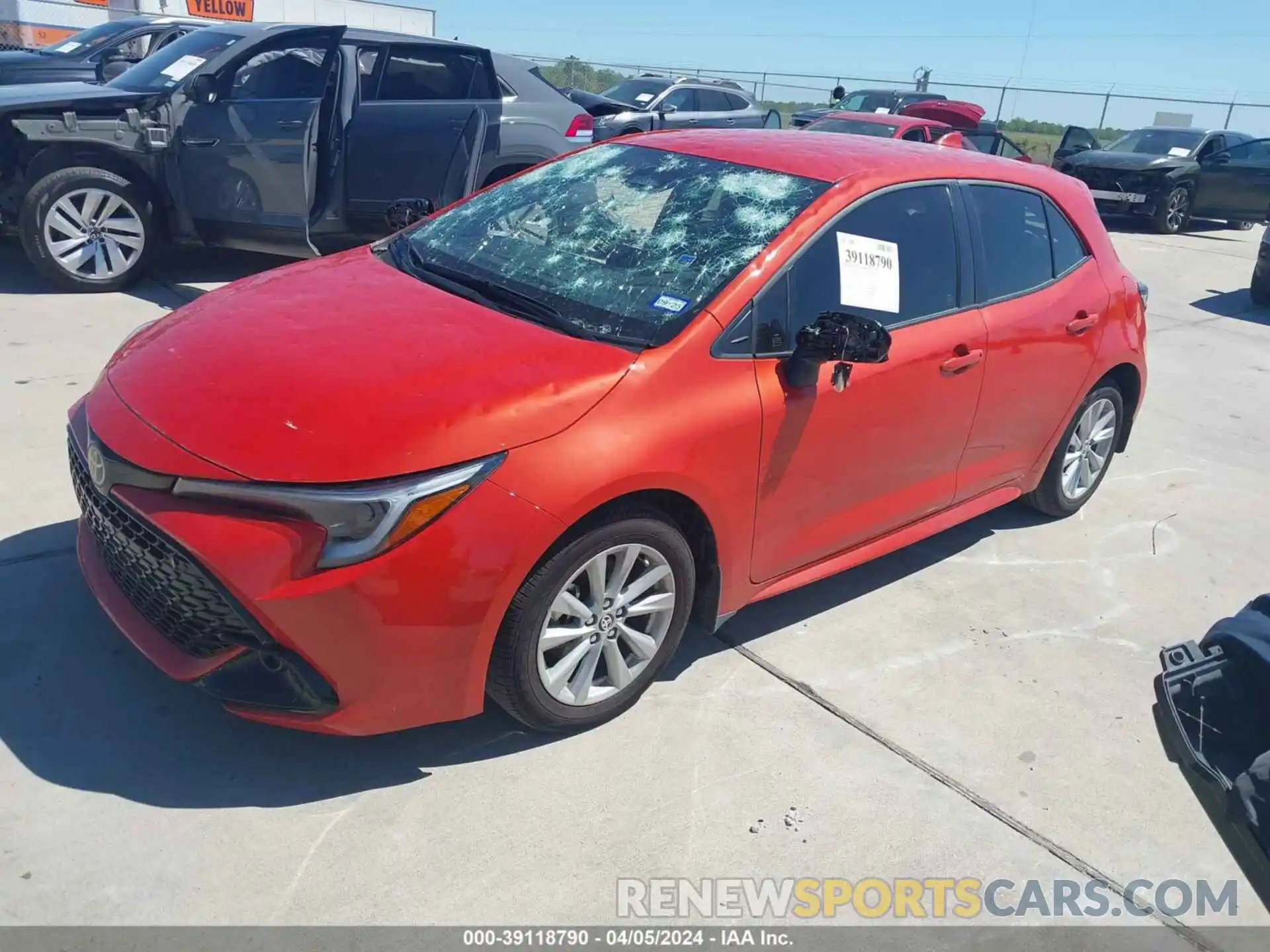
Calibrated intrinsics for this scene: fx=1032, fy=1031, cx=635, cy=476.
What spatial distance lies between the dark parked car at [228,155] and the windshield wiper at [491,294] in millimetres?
3531

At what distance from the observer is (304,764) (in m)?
2.88

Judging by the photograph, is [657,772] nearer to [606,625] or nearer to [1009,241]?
[606,625]

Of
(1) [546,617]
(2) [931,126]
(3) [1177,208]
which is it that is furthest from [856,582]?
(3) [1177,208]

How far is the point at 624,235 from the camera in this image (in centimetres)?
353

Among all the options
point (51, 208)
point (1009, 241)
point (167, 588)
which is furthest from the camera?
point (51, 208)

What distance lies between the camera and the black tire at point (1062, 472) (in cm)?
468

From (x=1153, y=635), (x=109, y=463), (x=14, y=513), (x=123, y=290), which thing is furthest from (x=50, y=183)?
(x=1153, y=635)

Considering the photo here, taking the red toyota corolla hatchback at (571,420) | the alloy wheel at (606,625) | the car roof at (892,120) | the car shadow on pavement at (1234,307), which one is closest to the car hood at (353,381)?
the red toyota corolla hatchback at (571,420)

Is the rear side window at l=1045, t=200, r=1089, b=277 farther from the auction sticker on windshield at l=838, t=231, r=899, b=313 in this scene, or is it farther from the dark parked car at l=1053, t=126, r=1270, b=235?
the dark parked car at l=1053, t=126, r=1270, b=235

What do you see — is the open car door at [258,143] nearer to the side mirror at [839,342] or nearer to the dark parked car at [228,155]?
the dark parked car at [228,155]

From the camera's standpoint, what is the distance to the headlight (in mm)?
2490

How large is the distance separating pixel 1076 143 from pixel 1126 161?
2.11 metres
